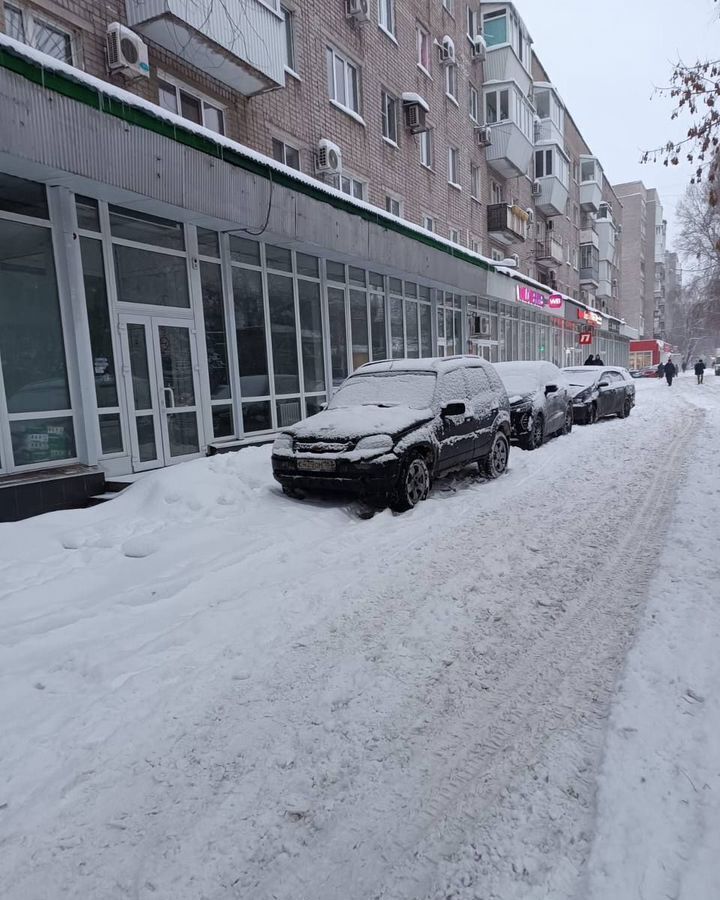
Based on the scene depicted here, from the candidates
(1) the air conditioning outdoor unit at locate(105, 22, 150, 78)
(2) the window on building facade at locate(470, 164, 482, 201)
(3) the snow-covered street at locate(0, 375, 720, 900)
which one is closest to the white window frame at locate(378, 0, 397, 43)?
(2) the window on building facade at locate(470, 164, 482, 201)

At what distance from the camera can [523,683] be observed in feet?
10.6

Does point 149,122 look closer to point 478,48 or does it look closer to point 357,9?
point 357,9

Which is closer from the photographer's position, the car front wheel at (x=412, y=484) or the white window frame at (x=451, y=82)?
the car front wheel at (x=412, y=484)

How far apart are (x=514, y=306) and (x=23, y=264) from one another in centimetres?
2038

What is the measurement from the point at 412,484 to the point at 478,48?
897 inches

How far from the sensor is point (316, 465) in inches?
274

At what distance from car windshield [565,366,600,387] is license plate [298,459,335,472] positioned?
11.0m

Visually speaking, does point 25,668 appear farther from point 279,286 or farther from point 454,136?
point 454,136

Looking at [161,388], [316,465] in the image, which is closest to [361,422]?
[316,465]

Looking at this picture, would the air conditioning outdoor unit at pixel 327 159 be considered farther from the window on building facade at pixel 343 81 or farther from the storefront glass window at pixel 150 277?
the storefront glass window at pixel 150 277

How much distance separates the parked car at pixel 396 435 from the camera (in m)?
6.78

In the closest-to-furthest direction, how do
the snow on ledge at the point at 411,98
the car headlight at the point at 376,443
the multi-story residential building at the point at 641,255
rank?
Answer: 1. the car headlight at the point at 376,443
2. the snow on ledge at the point at 411,98
3. the multi-story residential building at the point at 641,255

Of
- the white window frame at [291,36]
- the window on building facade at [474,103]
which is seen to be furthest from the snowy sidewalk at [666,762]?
the window on building facade at [474,103]

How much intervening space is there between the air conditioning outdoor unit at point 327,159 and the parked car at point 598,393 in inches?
329
